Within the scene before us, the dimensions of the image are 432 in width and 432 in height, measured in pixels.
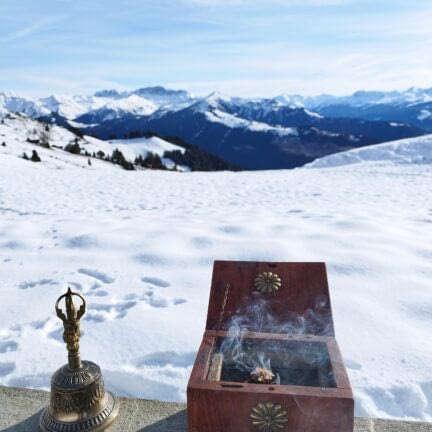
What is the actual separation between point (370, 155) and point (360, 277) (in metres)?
33.3

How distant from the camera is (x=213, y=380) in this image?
2354mm

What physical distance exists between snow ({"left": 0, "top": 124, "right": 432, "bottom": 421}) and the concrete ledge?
135mm

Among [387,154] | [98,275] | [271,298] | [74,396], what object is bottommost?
[387,154]

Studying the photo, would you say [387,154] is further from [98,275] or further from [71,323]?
[71,323]

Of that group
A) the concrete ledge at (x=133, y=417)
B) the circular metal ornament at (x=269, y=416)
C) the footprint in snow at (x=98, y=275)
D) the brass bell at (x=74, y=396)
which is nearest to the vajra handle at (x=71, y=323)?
the brass bell at (x=74, y=396)

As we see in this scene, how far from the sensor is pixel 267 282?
3.04 metres

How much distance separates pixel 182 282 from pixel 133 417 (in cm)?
237

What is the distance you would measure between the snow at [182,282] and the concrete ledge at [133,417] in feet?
0.44

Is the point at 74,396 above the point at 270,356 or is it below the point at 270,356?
below

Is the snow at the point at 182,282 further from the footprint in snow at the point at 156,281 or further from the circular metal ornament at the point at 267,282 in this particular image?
the circular metal ornament at the point at 267,282

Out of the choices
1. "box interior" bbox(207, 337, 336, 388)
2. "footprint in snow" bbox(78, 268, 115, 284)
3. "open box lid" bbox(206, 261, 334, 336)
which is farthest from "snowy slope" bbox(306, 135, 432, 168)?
"box interior" bbox(207, 337, 336, 388)

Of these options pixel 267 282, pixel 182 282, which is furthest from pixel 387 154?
pixel 267 282

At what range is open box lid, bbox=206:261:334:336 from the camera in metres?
2.88

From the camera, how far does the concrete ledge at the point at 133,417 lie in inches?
112
